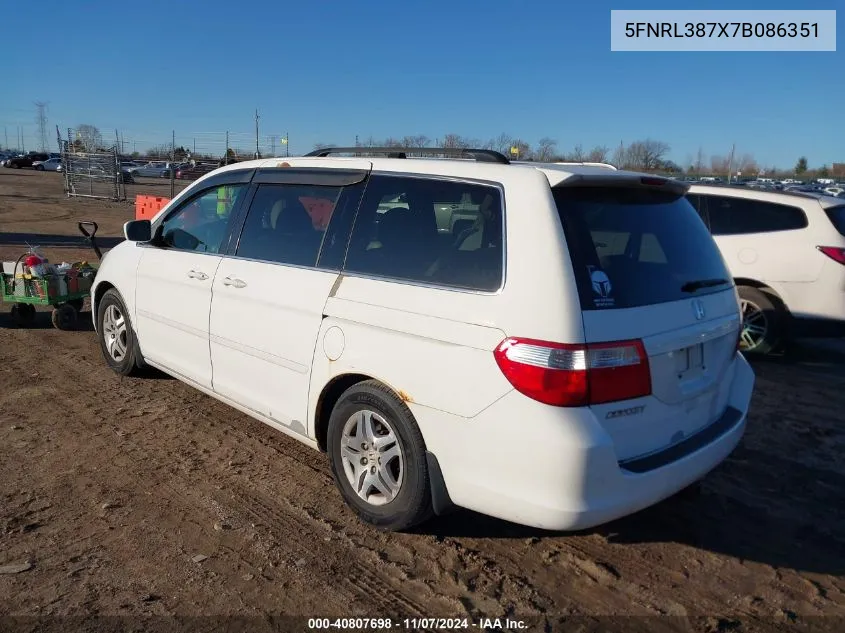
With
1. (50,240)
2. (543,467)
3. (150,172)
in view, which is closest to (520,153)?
(543,467)

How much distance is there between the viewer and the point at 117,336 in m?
5.77

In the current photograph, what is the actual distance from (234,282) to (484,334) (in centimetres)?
203

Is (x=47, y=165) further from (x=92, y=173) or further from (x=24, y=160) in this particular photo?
(x=92, y=173)

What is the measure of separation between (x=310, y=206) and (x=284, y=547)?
1954mm

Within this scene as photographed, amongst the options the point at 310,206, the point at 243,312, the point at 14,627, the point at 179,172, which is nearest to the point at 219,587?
the point at 14,627

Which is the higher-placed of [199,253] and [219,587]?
[199,253]

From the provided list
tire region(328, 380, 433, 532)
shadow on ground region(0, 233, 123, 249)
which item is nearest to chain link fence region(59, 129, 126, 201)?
shadow on ground region(0, 233, 123, 249)

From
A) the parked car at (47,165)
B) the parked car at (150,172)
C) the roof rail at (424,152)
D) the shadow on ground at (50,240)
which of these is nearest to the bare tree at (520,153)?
the roof rail at (424,152)

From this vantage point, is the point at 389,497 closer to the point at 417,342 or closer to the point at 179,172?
the point at 417,342

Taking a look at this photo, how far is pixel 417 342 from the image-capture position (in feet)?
10.4

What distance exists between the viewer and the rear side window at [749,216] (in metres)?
7.23

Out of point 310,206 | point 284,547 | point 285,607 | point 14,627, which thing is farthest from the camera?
point 310,206

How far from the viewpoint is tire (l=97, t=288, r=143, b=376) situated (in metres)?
5.54

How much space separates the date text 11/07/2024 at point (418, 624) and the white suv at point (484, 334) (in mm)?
437
